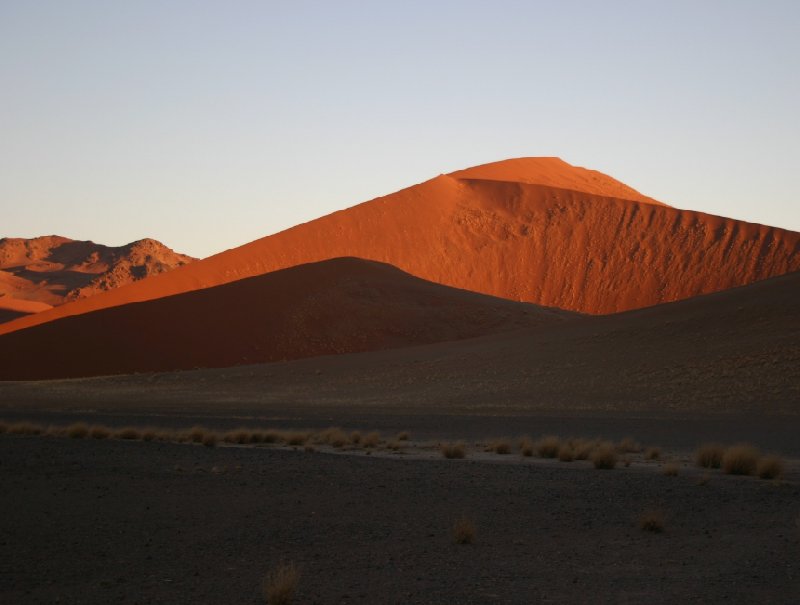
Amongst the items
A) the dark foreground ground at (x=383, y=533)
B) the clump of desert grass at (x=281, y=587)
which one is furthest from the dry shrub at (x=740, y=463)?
the clump of desert grass at (x=281, y=587)

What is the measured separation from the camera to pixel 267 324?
77750 mm

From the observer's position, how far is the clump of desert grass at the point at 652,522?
45.2 feet

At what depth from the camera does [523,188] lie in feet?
393

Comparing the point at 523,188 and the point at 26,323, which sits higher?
the point at 523,188

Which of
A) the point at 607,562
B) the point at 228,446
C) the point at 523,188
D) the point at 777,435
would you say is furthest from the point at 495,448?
the point at 523,188

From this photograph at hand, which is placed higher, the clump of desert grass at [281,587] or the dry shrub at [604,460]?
the clump of desert grass at [281,587]

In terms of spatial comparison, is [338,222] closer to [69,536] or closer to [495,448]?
[495,448]

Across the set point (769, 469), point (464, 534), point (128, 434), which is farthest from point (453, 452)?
point (464, 534)

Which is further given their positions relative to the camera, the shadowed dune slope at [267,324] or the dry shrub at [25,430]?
the shadowed dune slope at [267,324]

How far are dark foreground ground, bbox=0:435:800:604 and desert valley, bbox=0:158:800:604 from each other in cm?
A: 6

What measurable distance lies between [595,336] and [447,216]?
60.1 metres

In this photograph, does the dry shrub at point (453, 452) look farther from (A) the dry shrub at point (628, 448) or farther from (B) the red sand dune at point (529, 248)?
(B) the red sand dune at point (529, 248)

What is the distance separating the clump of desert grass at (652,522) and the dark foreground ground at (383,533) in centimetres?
17

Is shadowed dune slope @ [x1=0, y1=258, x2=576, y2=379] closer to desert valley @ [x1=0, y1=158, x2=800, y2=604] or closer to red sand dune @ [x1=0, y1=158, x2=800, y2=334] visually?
desert valley @ [x1=0, y1=158, x2=800, y2=604]
